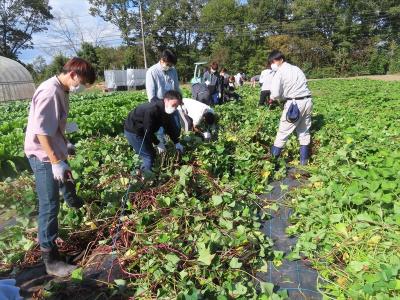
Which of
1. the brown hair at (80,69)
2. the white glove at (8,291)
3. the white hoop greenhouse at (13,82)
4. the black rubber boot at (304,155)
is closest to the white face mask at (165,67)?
the black rubber boot at (304,155)

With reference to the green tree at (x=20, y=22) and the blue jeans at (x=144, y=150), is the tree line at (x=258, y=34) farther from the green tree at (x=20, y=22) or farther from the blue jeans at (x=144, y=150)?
the blue jeans at (x=144, y=150)

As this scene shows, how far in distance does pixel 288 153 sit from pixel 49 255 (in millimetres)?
4102

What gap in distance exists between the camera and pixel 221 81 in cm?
1065

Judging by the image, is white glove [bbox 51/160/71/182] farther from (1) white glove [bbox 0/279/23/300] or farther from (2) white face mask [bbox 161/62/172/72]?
(2) white face mask [bbox 161/62/172/72]

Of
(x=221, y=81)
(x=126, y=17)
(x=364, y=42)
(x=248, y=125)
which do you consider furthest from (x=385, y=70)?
(x=248, y=125)

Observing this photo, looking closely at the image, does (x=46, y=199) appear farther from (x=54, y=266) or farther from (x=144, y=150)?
(x=144, y=150)

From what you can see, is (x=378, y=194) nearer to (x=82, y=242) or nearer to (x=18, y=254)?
(x=82, y=242)

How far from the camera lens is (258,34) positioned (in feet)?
151

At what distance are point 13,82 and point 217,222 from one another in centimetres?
2440

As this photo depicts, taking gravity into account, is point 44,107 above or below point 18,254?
above

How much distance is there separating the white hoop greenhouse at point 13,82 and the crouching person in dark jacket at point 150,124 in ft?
71.9

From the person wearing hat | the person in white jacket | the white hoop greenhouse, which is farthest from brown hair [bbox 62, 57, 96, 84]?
the white hoop greenhouse

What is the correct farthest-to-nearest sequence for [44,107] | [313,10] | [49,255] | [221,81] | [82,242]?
[313,10], [221,81], [82,242], [49,255], [44,107]

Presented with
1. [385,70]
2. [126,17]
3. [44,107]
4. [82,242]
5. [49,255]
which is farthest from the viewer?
[126,17]
